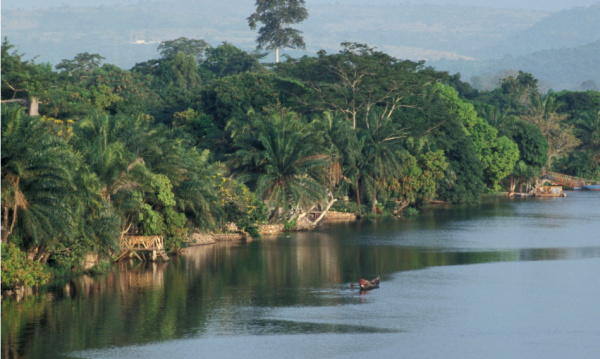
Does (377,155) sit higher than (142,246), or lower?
higher

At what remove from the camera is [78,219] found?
34000 mm

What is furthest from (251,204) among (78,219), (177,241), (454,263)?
(78,219)

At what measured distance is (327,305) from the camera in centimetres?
3212

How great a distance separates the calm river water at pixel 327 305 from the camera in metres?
25.9

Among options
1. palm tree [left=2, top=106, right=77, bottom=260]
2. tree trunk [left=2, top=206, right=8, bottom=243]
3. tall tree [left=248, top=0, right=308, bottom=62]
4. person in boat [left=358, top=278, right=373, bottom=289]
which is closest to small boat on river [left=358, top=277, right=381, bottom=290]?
person in boat [left=358, top=278, right=373, bottom=289]

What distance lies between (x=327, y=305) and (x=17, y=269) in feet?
38.4

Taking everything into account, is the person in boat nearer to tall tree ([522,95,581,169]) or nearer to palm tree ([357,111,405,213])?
palm tree ([357,111,405,213])

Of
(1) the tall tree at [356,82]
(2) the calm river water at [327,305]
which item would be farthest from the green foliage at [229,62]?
(2) the calm river water at [327,305]

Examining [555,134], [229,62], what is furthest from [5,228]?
[229,62]

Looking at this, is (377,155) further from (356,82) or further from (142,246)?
(142,246)

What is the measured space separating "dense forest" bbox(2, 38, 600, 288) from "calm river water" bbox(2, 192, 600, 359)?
8.74ft

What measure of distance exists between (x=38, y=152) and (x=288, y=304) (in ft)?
36.3

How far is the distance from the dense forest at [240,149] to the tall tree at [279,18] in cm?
1009

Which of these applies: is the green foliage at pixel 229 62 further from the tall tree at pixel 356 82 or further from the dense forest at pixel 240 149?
the tall tree at pixel 356 82
